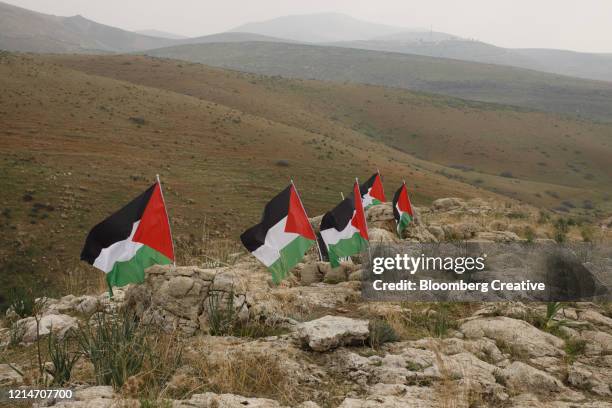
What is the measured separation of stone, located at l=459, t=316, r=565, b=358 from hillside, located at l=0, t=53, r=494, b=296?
1165 cm

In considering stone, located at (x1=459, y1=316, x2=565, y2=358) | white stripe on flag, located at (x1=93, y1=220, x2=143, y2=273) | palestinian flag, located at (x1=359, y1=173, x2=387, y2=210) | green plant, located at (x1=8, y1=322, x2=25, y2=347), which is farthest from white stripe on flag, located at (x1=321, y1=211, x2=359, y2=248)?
green plant, located at (x1=8, y1=322, x2=25, y2=347)

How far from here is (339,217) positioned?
27.3 feet

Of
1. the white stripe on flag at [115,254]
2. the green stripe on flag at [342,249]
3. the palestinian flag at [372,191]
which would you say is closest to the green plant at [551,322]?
the green stripe on flag at [342,249]

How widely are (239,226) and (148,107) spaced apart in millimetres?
18904

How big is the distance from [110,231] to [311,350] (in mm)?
3034

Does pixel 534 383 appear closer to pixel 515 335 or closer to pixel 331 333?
pixel 515 335

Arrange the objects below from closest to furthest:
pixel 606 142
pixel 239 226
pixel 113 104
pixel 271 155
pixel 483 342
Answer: pixel 483 342
pixel 239 226
pixel 271 155
pixel 113 104
pixel 606 142

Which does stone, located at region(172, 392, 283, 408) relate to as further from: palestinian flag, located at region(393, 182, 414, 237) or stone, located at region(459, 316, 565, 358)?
palestinian flag, located at region(393, 182, 414, 237)

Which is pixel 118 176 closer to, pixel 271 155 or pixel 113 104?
pixel 271 155

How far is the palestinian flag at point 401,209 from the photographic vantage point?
1074 centimetres

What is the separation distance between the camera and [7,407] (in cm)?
387

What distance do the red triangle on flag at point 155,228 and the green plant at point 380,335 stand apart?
9.49ft

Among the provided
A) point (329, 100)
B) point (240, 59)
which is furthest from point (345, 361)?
point (240, 59)

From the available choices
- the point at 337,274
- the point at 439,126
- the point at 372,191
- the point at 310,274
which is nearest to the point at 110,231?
the point at 310,274
